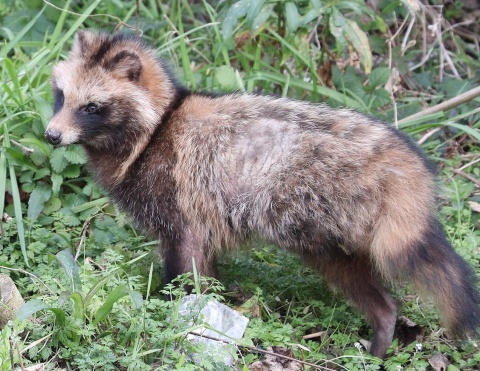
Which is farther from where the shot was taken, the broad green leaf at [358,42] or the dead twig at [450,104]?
the dead twig at [450,104]

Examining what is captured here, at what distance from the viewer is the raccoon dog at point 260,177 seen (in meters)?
4.15

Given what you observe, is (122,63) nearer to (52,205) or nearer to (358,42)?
(52,205)

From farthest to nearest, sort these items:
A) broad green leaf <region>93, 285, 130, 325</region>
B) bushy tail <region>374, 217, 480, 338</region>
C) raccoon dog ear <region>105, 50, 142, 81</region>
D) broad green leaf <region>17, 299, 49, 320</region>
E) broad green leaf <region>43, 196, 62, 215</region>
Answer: broad green leaf <region>43, 196, 62, 215</region> < raccoon dog ear <region>105, 50, 142, 81</region> < bushy tail <region>374, 217, 480, 338</region> < broad green leaf <region>93, 285, 130, 325</region> < broad green leaf <region>17, 299, 49, 320</region>

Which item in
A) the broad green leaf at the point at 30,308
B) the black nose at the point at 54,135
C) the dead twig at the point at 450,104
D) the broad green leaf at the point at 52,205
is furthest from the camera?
the dead twig at the point at 450,104

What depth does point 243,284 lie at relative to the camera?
4.98 metres

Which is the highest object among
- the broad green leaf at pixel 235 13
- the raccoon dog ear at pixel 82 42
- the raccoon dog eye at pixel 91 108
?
the raccoon dog ear at pixel 82 42

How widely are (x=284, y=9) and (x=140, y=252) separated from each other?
79.8 inches

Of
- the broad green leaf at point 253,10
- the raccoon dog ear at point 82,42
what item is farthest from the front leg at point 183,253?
the broad green leaf at point 253,10

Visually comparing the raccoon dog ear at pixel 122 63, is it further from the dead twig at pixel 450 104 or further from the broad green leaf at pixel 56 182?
the dead twig at pixel 450 104

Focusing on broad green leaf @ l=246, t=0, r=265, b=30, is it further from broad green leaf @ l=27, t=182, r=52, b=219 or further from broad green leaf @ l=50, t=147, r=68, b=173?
broad green leaf @ l=27, t=182, r=52, b=219

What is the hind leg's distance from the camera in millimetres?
4559

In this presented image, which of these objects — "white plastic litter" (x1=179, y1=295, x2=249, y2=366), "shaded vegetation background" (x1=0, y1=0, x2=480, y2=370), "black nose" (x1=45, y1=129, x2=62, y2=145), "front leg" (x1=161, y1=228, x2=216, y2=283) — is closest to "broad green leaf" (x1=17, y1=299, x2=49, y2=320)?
"shaded vegetation background" (x1=0, y1=0, x2=480, y2=370)

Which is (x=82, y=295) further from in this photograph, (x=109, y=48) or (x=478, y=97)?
(x=478, y=97)

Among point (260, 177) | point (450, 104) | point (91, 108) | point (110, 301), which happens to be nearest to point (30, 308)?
point (110, 301)
